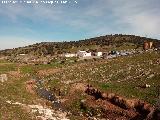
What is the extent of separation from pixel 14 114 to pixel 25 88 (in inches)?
936

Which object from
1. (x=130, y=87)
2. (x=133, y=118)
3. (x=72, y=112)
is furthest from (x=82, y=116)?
(x=130, y=87)

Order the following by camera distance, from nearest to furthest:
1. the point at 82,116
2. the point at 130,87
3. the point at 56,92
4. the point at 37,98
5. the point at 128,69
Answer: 1. the point at 82,116
2. the point at 130,87
3. the point at 37,98
4. the point at 56,92
5. the point at 128,69

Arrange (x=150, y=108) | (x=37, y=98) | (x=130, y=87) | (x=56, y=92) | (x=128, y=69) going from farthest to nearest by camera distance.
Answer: (x=128, y=69), (x=56, y=92), (x=37, y=98), (x=130, y=87), (x=150, y=108)

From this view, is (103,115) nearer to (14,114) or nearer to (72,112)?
(72,112)

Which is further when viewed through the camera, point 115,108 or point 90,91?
point 90,91

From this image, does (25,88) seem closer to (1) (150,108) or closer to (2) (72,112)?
(2) (72,112)

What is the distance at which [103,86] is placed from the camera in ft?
199

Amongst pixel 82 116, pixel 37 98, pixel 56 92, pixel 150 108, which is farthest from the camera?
pixel 56 92

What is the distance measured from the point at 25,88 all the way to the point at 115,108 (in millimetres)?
26728

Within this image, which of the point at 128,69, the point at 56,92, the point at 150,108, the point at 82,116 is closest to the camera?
the point at 150,108

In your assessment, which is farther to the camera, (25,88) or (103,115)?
(25,88)

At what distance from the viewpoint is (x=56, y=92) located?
66750mm

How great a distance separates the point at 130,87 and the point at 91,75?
2362 centimetres

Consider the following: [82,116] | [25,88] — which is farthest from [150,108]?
[25,88]
